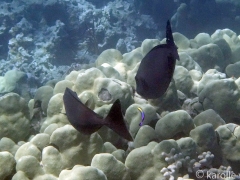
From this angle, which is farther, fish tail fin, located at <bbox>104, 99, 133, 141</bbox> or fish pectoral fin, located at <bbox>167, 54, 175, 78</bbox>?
fish pectoral fin, located at <bbox>167, 54, 175, 78</bbox>

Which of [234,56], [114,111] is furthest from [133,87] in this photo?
[234,56]

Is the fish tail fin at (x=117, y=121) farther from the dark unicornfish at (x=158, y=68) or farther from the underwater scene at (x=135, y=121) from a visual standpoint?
the dark unicornfish at (x=158, y=68)

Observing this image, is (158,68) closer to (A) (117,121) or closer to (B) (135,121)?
(A) (117,121)

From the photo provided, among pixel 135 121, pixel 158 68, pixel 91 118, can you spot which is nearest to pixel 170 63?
pixel 158 68

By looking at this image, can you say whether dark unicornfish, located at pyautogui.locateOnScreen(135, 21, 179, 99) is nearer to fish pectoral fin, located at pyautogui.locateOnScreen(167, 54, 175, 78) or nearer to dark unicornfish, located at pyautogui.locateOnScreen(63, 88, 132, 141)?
fish pectoral fin, located at pyautogui.locateOnScreen(167, 54, 175, 78)

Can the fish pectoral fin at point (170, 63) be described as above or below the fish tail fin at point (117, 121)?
above

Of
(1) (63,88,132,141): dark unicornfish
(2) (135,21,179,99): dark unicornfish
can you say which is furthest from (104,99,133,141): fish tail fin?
(2) (135,21,179,99): dark unicornfish

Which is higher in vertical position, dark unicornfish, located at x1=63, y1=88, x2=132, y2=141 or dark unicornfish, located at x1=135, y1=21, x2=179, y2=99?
dark unicornfish, located at x1=135, y1=21, x2=179, y2=99

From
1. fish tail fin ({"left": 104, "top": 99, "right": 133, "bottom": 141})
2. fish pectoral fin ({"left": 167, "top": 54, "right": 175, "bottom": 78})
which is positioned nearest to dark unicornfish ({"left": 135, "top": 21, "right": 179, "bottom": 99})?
fish pectoral fin ({"left": 167, "top": 54, "right": 175, "bottom": 78})

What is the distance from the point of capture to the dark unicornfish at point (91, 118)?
1.68 m

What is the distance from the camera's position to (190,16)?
1285 centimetres

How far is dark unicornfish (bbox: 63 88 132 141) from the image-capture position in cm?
168

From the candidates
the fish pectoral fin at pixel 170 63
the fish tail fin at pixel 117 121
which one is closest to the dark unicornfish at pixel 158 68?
the fish pectoral fin at pixel 170 63

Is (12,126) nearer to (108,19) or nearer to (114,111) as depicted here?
(114,111)
